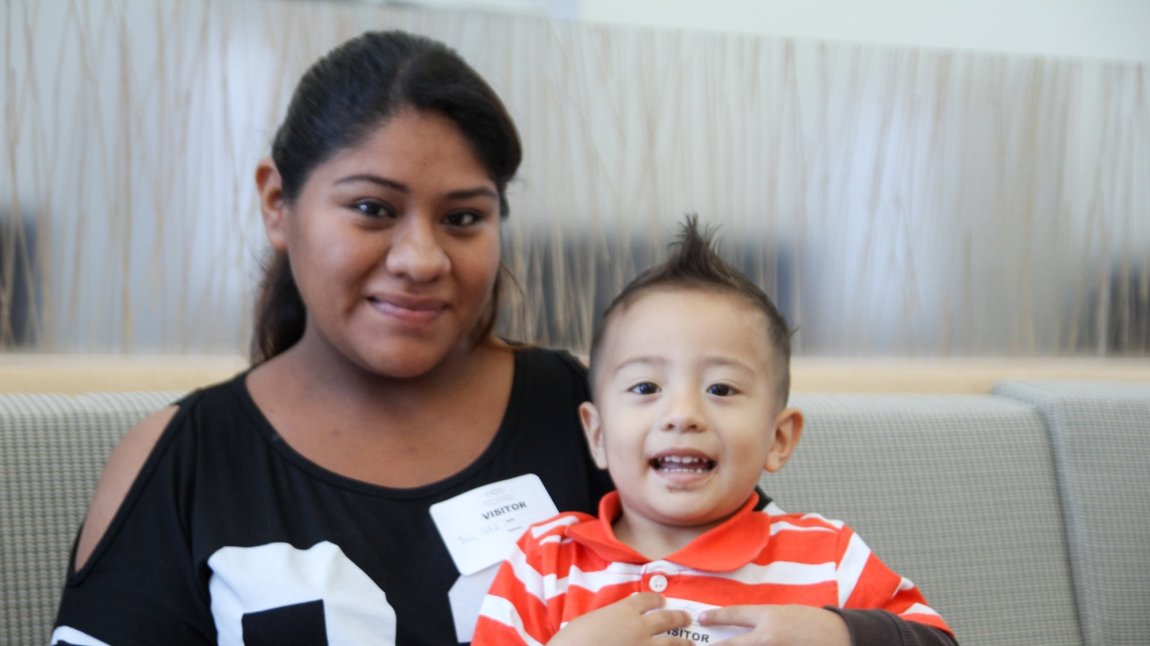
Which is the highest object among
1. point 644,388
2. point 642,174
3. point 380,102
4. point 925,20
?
point 925,20

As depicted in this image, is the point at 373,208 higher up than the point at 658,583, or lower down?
higher up

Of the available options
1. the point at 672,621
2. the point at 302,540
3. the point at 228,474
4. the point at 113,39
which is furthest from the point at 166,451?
the point at 113,39

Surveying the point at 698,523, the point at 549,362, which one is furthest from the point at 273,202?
the point at 698,523

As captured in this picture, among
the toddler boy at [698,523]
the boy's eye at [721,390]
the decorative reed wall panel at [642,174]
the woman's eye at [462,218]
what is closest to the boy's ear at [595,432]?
the toddler boy at [698,523]

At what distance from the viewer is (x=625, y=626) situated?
1.02m

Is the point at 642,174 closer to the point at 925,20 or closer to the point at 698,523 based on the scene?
the point at 698,523

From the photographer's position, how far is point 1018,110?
100.0 inches

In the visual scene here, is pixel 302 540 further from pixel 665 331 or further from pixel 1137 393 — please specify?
pixel 1137 393

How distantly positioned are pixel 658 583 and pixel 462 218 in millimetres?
457

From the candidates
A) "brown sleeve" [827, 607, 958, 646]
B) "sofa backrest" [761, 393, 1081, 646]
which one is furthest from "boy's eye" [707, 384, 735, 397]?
"sofa backrest" [761, 393, 1081, 646]

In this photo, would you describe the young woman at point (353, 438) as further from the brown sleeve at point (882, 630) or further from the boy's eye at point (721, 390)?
the brown sleeve at point (882, 630)

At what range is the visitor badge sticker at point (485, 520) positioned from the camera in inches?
48.7

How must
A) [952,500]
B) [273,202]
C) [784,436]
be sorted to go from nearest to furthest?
[784,436] < [273,202] < [952,500]

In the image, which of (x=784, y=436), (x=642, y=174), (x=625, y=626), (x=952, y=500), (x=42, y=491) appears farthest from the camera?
(x=642, y=174)
